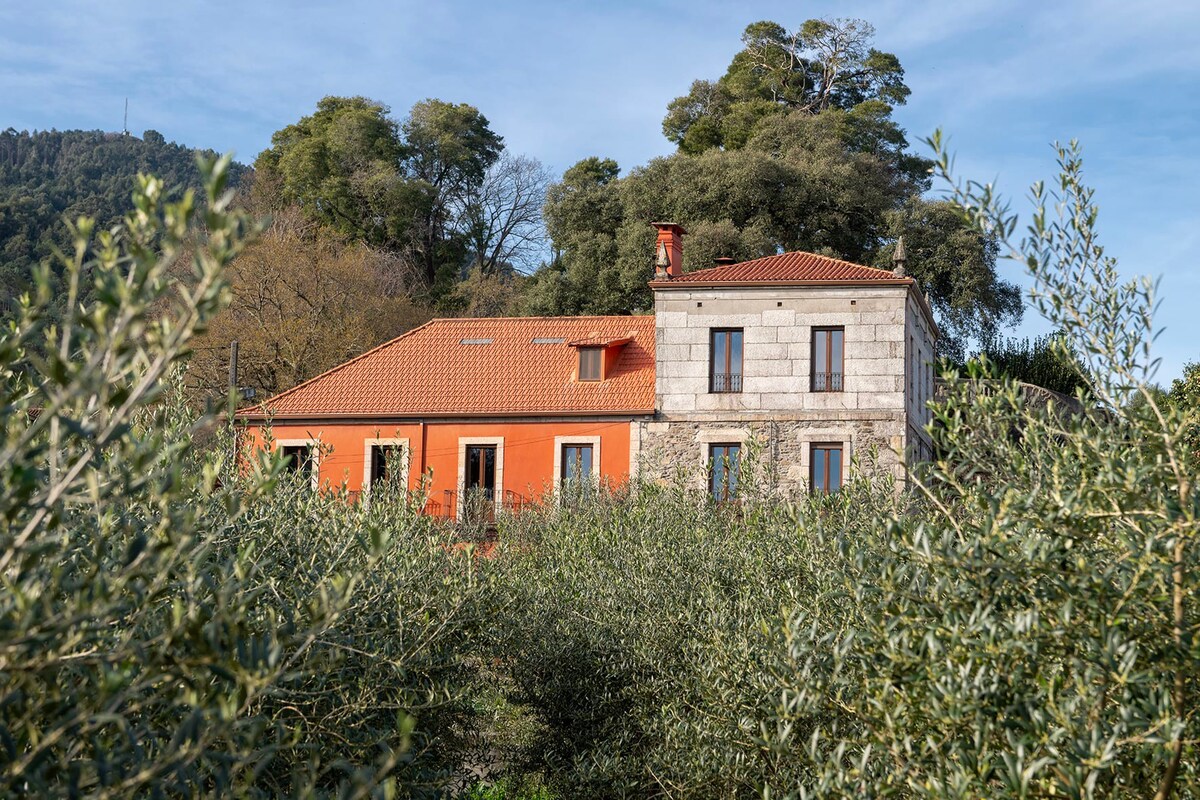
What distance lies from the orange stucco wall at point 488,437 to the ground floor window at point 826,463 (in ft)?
12.7

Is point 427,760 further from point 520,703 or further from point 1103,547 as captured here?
point 1103,547

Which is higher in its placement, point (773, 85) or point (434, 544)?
point (773, 85)

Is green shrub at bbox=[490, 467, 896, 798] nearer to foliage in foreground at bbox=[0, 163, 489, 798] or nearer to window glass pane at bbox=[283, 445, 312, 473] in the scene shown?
window glass pane at bbox=[283, 445, 312, 473]

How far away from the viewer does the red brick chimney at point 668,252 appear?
28.5 metres

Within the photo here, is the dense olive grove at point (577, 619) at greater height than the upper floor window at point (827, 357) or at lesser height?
lesser

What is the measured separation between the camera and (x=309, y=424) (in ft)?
96.3

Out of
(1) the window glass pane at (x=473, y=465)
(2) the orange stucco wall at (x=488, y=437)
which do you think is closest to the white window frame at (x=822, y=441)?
(2) the orange stucco wall at (x=488, y=437)

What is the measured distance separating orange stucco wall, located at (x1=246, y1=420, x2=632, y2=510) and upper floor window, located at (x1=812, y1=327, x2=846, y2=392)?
4072 millimetres

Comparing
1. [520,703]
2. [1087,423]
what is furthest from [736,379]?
[1087,423]

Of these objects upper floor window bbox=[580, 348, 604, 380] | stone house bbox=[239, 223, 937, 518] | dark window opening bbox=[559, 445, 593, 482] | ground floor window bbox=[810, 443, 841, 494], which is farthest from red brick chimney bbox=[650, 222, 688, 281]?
ground floor window bbox=[810, 443, 841, 494]

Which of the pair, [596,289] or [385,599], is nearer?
[385,599]

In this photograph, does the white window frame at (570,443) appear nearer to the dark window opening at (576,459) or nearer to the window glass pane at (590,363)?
the dark window opening at (576,459)

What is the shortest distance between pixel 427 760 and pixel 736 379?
20.4 metres

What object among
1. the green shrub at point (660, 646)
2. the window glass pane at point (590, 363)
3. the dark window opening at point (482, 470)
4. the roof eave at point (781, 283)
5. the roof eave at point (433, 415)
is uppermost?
the roof eave at point (781, 283)
